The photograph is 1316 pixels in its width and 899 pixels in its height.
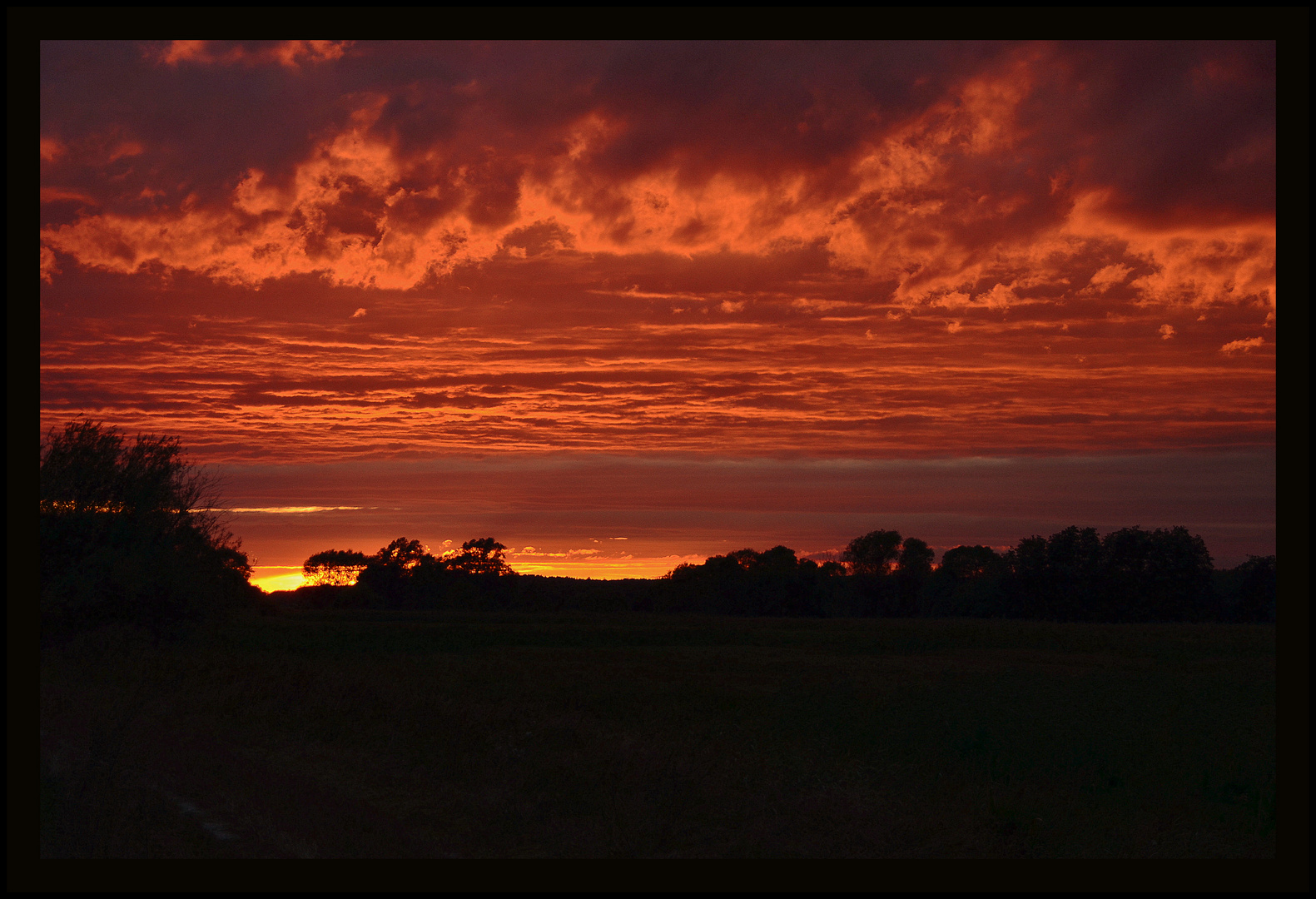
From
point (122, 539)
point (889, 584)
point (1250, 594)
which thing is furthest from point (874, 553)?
point (122, 539)

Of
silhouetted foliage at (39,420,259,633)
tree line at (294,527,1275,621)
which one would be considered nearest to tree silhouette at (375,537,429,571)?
tree line at (294,527,1275,621)

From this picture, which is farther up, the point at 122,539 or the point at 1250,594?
the point at 122,539

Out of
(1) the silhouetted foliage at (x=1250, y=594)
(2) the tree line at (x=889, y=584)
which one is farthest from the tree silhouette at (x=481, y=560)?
(1) the silhouetted foliage at (x=1250, y=594)

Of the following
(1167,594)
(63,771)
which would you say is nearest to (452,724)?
(63,771)

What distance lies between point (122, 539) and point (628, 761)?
26994mm

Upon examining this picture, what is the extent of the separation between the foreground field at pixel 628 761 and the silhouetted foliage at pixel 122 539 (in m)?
1.41

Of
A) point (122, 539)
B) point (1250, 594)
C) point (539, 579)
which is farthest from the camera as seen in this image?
point (539, 579)

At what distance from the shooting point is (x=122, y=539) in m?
34.7

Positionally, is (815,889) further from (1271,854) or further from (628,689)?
(628,689)

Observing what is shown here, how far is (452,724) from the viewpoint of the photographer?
19406mm

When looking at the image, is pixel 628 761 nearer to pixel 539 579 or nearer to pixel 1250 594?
pixel 1250 594

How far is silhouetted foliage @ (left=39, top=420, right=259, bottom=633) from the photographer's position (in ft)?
105

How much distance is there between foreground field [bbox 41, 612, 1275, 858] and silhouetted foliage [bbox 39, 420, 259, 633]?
1.41 m

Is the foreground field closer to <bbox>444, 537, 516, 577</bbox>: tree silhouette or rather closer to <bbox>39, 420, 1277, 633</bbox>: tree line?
<bbox>39, 420, 1277, 633</bbox>: tree line
